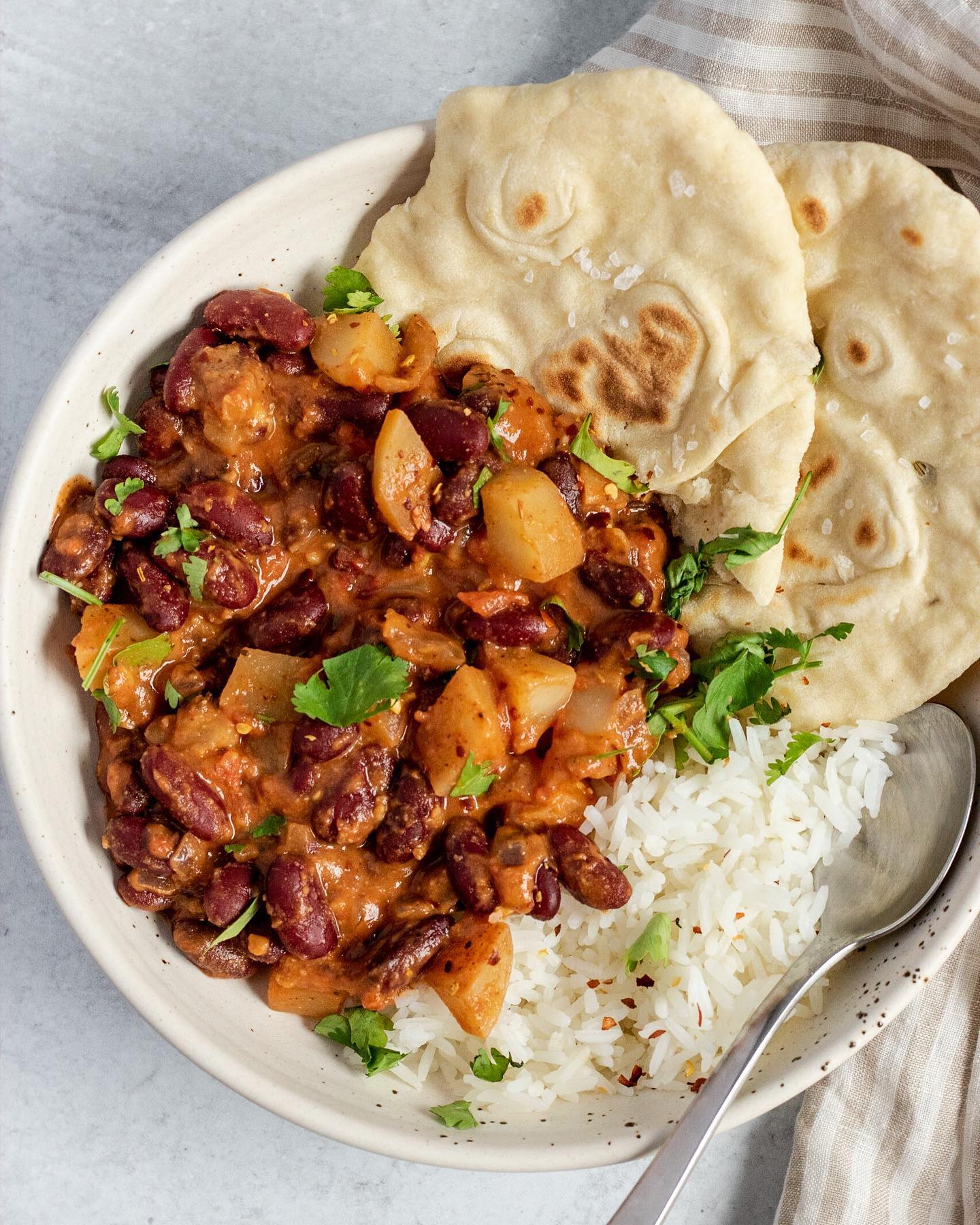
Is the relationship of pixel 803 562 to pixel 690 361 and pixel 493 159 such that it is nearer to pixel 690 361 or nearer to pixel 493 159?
pixel 690 361

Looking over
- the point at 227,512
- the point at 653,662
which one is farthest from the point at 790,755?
the point at 227,512

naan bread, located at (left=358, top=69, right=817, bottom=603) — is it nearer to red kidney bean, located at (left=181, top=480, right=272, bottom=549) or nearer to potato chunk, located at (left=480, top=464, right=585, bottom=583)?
potato chunk, located at (left=480, top=464, right=585, bottom=583)

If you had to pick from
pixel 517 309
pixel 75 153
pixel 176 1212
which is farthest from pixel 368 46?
pixel 176 1212

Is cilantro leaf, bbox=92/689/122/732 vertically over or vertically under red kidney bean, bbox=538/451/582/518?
under

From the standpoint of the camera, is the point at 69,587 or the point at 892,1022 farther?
the point at 892,1022

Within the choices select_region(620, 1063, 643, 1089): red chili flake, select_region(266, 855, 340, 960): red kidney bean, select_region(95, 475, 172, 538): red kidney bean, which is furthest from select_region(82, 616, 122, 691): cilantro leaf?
select_region(620, 1063, 643, 1089): red chili flake

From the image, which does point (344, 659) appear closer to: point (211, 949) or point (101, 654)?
point (101, 654)

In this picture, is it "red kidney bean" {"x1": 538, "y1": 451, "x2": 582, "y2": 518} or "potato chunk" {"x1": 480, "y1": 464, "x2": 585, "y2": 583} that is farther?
"red kidney bean" {"x1": 538, "y1": 451, "x2": 582, "y2": 518}
